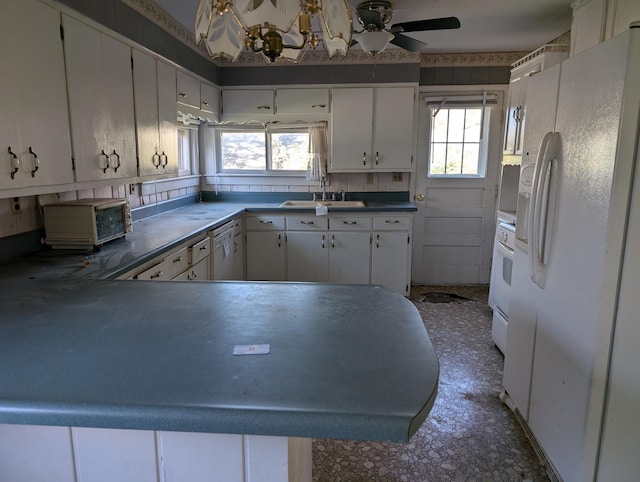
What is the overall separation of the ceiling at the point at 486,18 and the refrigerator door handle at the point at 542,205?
166cm

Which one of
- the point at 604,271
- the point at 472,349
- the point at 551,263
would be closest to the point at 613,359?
the point at 604,271

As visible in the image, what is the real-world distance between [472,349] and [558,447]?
1387mm

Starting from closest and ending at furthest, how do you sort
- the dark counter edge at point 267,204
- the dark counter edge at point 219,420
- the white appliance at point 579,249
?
the dark counter edge at point 219,420
the white appliance at point 579,249
the dark counter edge at point 267,204

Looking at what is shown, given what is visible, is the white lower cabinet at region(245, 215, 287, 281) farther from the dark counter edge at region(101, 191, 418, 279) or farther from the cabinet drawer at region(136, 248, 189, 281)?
the cabinet drawer at region(136, 248, 189, 281)

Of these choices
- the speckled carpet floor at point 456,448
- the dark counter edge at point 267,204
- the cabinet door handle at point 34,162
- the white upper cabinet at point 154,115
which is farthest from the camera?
the dark counter edge at point 267,204

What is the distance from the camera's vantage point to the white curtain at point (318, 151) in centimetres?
448

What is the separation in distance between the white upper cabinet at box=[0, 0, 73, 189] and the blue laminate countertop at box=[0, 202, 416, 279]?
1.29 ft

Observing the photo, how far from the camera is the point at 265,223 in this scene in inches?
168

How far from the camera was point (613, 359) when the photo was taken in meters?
1.56

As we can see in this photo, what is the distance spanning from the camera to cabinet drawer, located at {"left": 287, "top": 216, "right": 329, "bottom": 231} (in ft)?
13.9

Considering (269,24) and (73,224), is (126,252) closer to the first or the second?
(73,224)

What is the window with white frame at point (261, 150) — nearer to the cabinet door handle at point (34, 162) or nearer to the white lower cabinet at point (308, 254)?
the white lower cabinet at point (308, 254)

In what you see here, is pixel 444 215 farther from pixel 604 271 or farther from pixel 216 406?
pixel 216 406

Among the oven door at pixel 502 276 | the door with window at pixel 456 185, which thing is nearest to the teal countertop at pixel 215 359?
the oven door at pixel 502 276
